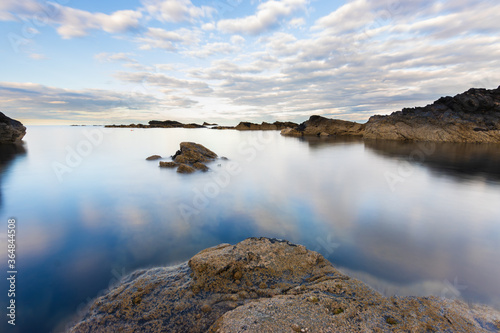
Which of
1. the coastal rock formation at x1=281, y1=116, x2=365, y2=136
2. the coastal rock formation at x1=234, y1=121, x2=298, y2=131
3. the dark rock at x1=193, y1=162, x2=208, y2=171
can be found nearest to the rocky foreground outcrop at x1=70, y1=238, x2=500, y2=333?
the dark rock at x1=193, y1=162, x2=208, y2=171

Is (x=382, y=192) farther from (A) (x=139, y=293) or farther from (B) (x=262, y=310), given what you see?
(A) (x=139, y=293)

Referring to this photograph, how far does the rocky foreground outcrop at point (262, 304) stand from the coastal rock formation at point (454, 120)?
47.0 meters

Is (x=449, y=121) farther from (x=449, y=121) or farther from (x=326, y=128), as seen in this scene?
(x=326, y=128)

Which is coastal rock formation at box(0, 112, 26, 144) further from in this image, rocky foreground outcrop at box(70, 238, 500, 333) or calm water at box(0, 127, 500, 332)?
rocky foreground outcrop at box(70, 238, 500, 333)

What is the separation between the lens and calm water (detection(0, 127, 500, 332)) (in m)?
4.30

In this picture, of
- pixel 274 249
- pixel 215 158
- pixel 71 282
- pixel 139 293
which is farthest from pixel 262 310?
pixel 215 158

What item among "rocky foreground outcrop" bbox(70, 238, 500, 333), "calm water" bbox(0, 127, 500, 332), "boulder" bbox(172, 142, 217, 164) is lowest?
"calm water" bbox(0, 127, 500, 332)

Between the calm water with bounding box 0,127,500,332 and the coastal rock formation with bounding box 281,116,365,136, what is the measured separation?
51.3 m

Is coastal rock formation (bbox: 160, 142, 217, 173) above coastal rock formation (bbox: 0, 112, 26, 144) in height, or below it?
below

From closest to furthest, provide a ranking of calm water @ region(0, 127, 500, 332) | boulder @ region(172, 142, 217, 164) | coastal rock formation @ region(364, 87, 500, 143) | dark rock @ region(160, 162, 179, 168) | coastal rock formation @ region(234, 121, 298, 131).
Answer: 1. calm water @ region(0, 127, 500, 332)
2. dark rock @ region(160, 162, 179, 168)
3. boulder @ region(172, 142, 217, 164)
4. coastal rock formation @ region(364, 87, 500, 143)
5. coastal rock formation @ region(234, 121, 298, 131)

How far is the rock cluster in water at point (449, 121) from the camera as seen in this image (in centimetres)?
3547

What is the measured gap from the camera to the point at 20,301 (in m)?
3.83

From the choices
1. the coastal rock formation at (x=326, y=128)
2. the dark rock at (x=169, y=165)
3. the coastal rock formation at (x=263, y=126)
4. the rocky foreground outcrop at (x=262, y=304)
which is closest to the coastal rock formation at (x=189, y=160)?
the dark rock at (x=169, y=165)

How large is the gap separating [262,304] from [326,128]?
219ft
